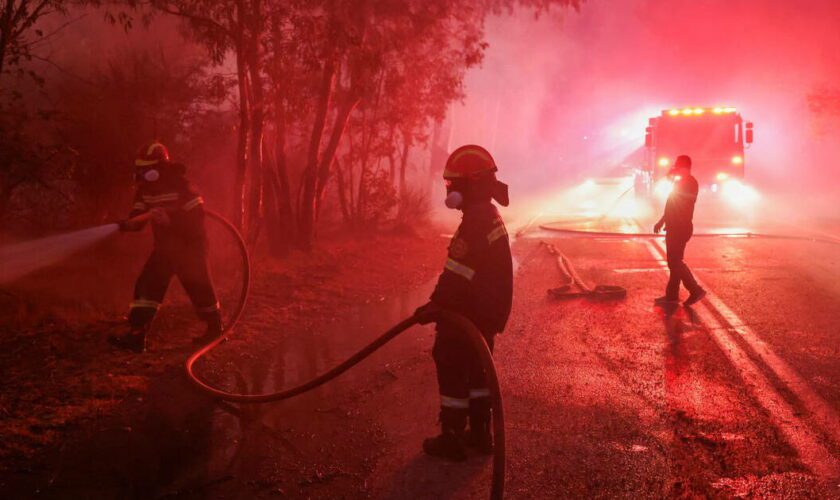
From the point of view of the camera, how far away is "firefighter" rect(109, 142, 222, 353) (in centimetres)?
638

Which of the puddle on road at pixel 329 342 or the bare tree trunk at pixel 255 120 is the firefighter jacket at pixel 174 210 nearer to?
the puddle on road at pixel 329 342

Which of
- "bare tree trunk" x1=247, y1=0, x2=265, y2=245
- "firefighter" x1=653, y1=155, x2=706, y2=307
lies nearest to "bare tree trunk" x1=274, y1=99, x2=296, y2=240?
"bare tree trunk" x1=247, y1=0, x2=265, y2=245

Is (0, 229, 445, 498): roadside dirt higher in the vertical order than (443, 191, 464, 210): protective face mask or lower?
lower

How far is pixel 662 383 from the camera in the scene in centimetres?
549

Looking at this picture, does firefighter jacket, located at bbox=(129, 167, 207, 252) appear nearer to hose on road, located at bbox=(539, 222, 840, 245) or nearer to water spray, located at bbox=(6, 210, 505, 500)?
water spray, located at bbox=(6, 210, 505, 500)

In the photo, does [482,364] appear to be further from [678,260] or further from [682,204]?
[682,204]

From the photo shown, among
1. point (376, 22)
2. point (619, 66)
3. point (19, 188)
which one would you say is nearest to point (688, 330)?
point (376, 22)

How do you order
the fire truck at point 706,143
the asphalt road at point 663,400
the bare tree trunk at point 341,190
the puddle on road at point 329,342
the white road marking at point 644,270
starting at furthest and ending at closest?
the fire truck at point 706,143 < the bare tree trunk at point 341,190 < the white road marking at point 644,270 < the puddle on road at point 329,342 < the asphalt road at point 663,400

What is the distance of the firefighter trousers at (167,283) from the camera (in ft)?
21.2

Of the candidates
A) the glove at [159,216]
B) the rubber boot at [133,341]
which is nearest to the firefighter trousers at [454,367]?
the glove at [159,216]

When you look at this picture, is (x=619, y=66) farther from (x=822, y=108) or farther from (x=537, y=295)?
(x=537, y=295)

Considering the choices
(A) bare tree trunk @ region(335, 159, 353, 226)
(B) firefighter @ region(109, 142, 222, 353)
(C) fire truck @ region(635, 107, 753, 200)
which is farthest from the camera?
(C) fire truck @ region(635, 107, 753, 200)

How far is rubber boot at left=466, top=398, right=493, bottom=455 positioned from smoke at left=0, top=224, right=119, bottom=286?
4520mm

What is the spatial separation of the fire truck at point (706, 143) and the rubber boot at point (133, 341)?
19068mm
